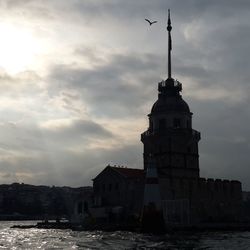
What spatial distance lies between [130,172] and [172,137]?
778cm

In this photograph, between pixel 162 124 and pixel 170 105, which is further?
pixel 162 124

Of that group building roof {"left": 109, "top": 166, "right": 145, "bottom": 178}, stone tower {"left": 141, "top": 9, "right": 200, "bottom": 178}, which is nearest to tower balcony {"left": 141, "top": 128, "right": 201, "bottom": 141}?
stone tower {"left": 141, "top": 9, "right": 200, "bottom": 178}

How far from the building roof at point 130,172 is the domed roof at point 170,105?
900 centimetres

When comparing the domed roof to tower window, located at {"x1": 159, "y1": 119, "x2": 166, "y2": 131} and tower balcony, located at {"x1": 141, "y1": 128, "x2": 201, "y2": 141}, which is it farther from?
tower balcony, located at {"x1": 141, "y1": 128, "x2": 201, "y2": 141}

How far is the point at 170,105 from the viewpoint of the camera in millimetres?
81438

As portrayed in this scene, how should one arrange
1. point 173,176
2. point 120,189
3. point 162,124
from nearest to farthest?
point 120,189
point 173,176
point 162,124

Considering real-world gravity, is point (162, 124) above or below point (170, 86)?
below

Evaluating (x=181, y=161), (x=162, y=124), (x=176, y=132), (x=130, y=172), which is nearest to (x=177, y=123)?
(x=176, y=132)

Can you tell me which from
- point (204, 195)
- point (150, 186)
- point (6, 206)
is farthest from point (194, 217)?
point (6, 206)

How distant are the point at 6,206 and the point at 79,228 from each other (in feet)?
439

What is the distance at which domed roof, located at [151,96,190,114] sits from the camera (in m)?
81.3

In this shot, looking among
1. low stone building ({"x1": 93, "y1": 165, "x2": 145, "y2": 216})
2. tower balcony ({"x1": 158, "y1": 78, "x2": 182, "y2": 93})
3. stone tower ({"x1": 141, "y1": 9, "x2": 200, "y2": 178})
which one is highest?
tower balcony ({"x1": 158, "y1": 78, "x2": 182, "y2": 93})

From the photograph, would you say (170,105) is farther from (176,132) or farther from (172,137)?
(172,137)

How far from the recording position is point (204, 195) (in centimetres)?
7988
